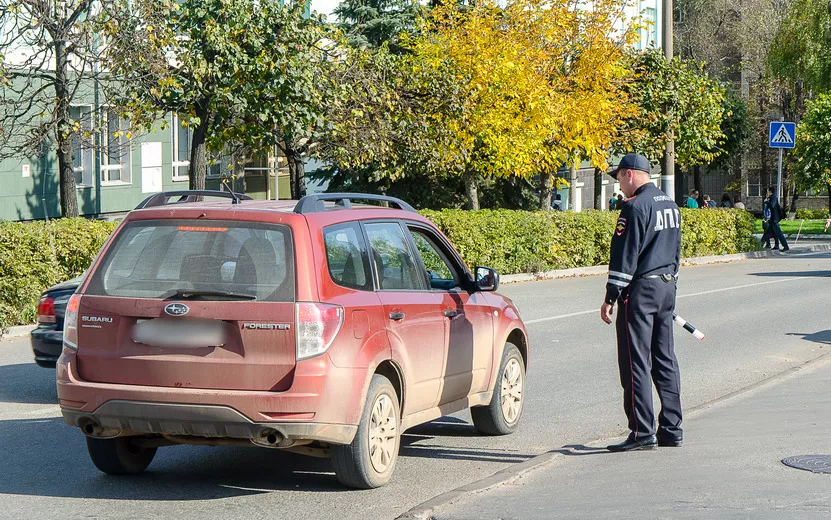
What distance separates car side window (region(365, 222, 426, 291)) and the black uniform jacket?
1.22m

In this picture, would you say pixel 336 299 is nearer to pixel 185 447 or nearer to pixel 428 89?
pixel 185 447

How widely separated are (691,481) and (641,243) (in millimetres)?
1563

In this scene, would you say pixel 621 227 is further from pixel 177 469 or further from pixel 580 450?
pixel 177 469

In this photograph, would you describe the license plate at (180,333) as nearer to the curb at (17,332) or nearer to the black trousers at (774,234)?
the curb at (17,332)

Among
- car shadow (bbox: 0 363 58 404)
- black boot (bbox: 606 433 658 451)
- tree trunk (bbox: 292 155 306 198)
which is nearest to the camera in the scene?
black boot (bbox: 606 433 658 451)

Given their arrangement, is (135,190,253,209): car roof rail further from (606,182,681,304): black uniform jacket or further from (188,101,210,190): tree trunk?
(188,101,210,190): tree trunk

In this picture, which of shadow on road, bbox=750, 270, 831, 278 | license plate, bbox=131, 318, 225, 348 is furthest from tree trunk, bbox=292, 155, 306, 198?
license plate, bbox=131, 318, 225, 348

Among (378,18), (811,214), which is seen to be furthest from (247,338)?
(811,214)

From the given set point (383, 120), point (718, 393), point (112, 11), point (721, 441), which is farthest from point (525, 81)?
point (721, 441)

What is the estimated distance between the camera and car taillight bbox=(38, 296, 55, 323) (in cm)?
965

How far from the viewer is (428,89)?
26.3 metres

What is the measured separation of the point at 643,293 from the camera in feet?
23.2

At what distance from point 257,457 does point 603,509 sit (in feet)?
8.82

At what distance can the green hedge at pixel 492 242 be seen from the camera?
1448 cm
